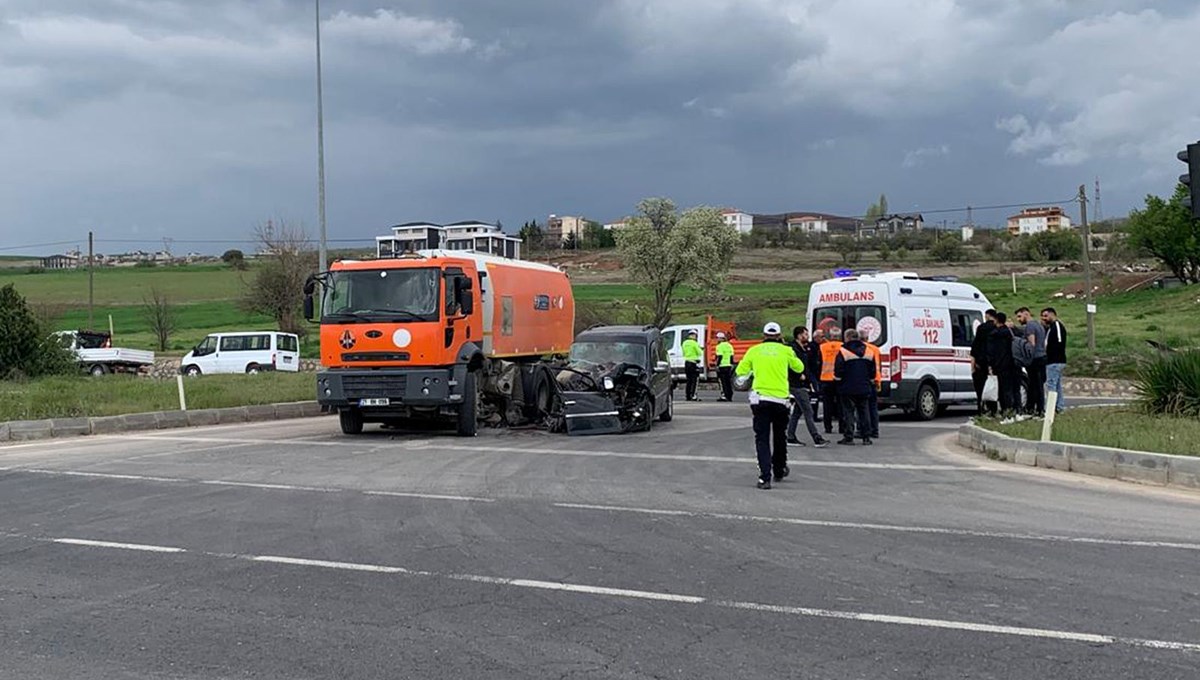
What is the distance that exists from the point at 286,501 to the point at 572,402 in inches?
313

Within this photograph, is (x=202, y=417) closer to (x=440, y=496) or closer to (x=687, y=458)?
(x=687, y=458)

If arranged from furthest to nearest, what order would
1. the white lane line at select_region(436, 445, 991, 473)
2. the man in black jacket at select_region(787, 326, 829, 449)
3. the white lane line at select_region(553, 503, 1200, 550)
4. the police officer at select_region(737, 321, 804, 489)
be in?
1. the man in black jacket at select_region(787, 326, 829, 449)
2. the white lane line at select_region(436, 445, 991, 473)
3. the police officer at select_region(737, 321, 804, 489)
4. the white lane line at select_region(553, 503, 1200, 550)

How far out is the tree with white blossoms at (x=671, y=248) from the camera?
48719mm

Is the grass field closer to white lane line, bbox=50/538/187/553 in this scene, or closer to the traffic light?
the traffic light

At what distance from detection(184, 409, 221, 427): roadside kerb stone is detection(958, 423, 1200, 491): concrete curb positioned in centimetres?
1485


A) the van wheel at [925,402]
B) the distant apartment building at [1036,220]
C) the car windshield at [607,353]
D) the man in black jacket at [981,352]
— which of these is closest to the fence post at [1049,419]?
the man in black jacket at [981,352]

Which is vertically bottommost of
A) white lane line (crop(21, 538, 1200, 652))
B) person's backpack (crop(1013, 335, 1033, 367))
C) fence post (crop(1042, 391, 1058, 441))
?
white lane line (crop(21, 538, 1200, 652))

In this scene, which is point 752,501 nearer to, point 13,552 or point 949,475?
point 949,475

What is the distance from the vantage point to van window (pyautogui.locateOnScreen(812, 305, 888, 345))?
1958 centimetres

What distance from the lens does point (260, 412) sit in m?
23.0

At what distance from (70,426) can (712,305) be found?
42.9 metres

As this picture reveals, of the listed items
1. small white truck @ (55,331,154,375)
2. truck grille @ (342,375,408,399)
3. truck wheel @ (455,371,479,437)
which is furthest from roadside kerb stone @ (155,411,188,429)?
small white truck @ (55,331,154,375)

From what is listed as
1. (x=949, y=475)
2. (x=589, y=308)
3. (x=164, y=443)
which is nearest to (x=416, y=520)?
(x=949, y=475)

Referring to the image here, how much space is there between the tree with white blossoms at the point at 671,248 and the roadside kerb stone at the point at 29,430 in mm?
31313
